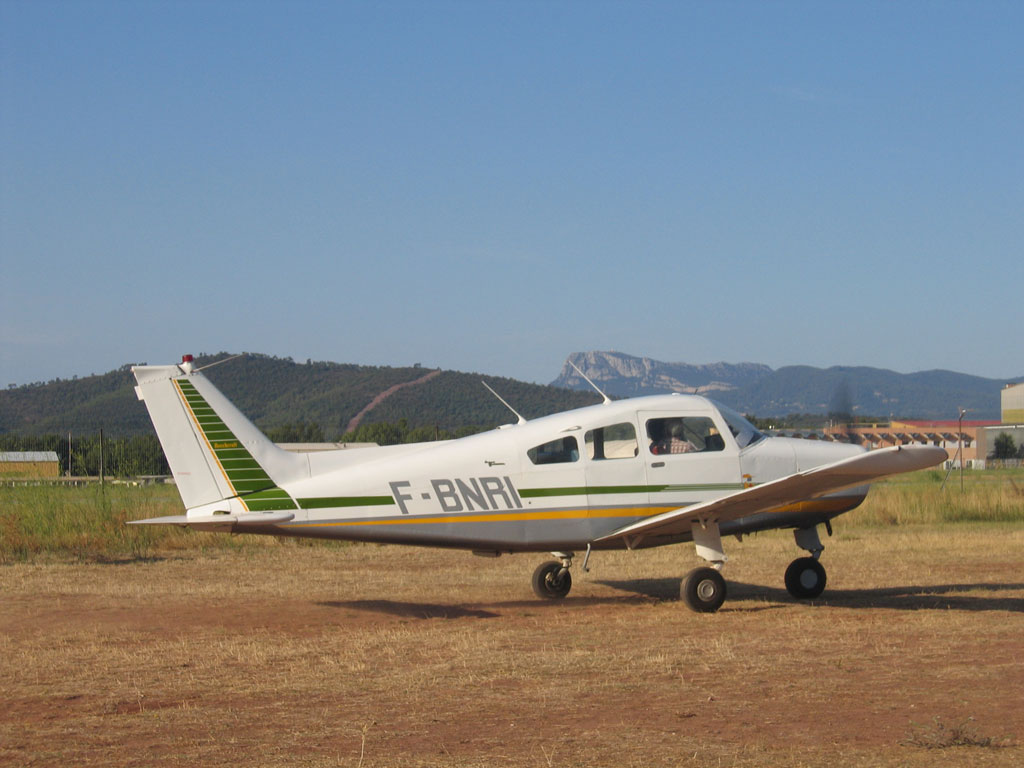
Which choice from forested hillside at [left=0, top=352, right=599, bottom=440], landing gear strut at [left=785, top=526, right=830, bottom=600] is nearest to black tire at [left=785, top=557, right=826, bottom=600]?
landing gear strut at [left=785, top=526, right=830, bottom=600]

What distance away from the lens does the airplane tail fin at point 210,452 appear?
1090 centimetres

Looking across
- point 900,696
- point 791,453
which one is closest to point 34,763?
point 900,696

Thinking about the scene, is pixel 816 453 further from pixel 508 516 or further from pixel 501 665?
pixel 501 665

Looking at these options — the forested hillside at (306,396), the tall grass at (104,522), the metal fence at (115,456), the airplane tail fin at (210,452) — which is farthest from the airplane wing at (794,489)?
the forested hillside at (306,396)

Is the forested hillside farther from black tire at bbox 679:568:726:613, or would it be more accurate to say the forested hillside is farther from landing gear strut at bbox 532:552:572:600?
black tire at bbox 679:568:726:613

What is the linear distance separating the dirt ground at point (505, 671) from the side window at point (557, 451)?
1.66 meters

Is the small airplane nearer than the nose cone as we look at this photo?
Yes

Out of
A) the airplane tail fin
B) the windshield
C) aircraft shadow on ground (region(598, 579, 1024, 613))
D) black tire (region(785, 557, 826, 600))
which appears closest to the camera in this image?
the airplane tail fin

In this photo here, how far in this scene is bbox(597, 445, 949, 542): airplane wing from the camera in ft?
33.6

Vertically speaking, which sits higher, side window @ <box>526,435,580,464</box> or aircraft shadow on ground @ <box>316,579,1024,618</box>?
side window @ <box>526,435,580,464</box>

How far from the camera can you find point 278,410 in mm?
75188

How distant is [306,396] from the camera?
80438 mm

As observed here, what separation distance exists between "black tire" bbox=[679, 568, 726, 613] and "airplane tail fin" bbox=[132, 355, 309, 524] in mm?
4239

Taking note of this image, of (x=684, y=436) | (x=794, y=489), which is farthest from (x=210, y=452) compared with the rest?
(x=794, y=489)
